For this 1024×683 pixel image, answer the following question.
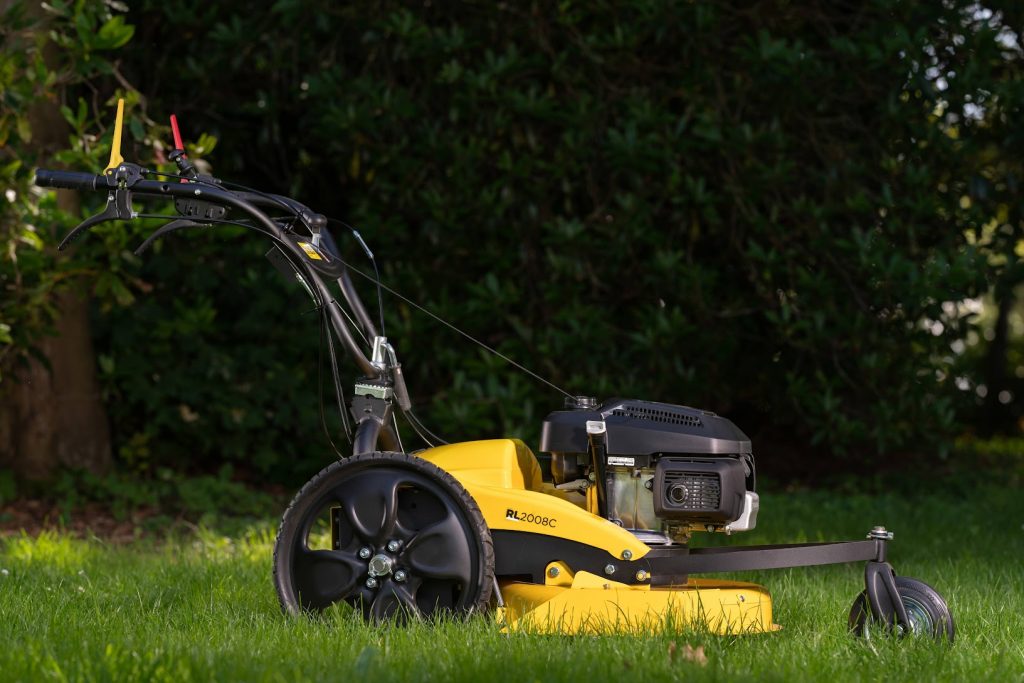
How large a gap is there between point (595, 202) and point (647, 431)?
378 cm

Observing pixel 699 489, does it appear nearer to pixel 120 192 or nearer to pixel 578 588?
pixel 578 588

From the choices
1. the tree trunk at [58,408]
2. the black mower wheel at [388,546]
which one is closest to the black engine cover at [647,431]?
the black mower wheel at [388,546]

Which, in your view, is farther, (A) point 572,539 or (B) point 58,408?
(B) point 58,408

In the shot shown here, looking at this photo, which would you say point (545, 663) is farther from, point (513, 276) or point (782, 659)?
point (513, 276)

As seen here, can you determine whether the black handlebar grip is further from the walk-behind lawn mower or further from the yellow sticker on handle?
the walk-behind lawn mower

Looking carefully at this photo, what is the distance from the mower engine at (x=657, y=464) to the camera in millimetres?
3537

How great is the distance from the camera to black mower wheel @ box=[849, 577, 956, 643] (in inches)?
132

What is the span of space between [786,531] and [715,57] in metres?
2.72

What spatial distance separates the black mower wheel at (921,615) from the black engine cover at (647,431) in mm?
549

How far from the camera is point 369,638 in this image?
129 inches

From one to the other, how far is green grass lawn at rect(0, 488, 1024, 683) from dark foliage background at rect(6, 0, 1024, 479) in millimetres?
1993

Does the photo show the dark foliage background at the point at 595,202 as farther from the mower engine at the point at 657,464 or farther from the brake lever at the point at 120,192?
the mower engine at the point at 657,464

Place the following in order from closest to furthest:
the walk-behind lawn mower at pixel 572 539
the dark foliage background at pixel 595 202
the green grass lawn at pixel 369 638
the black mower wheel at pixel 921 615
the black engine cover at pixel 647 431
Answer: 1. the green grass lawn at pixel 369 638
2. the black mower wheel at pixel 921 615
3. the walk-behind lawn mower at pixel 572 539
4. the black engine cover at pixel 647 431
5. the dark foliage background at pixel 595 202

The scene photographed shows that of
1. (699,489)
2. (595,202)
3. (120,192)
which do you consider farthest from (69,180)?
(595,202)
